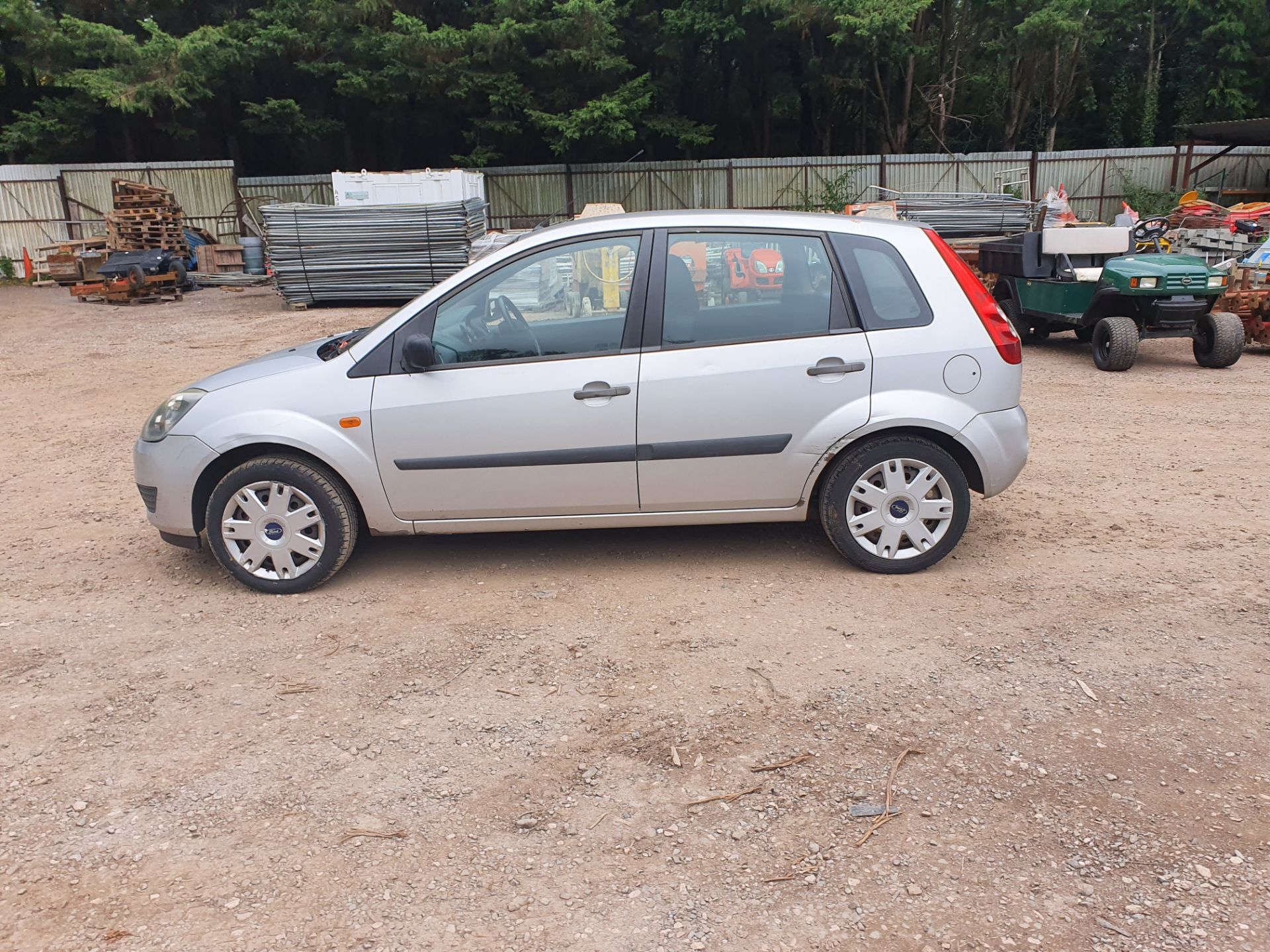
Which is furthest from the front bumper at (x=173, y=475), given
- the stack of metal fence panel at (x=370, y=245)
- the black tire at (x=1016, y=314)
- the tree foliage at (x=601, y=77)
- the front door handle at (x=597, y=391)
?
the tree foliage at (x=601, y=77)

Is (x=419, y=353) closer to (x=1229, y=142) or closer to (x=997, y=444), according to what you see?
(x=997, y=444)

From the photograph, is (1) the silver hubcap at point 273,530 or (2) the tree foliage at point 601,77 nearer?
(1) the silver hubcap at point 273,530

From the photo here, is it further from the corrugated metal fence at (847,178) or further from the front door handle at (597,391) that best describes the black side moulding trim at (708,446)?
the corrugated metal fence at (847,178)

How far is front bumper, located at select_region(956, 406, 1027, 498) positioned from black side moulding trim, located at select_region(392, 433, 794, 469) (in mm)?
864

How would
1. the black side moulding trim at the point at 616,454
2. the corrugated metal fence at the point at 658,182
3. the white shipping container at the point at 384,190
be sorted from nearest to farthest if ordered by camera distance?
the black side moulding trim at the point at 616,454 → the white shipping container at the point at 384,190 → the corrugated metal fence at the point at 658,182

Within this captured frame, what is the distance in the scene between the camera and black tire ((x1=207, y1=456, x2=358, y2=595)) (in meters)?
4.63

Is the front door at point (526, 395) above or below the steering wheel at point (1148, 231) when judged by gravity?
below

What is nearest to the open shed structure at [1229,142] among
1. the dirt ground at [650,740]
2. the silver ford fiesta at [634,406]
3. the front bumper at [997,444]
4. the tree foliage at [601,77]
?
the tree foliage at [601,77]

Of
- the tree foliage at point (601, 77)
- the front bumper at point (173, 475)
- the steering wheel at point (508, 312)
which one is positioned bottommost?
the front bumper at point (173, 475)

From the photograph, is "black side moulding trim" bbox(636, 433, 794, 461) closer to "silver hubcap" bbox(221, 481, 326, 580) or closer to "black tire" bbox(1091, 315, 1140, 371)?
"silver hubcap" bbox(221, 481, 326, 580)

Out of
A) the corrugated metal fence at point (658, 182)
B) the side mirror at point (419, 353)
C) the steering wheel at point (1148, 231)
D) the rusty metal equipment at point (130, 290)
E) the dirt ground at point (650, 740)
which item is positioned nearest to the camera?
the dirt ground at point (650, 740)

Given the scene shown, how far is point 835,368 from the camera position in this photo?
4590 millimetres

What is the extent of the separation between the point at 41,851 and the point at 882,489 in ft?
11.6

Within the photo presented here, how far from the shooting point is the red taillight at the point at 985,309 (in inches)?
185
